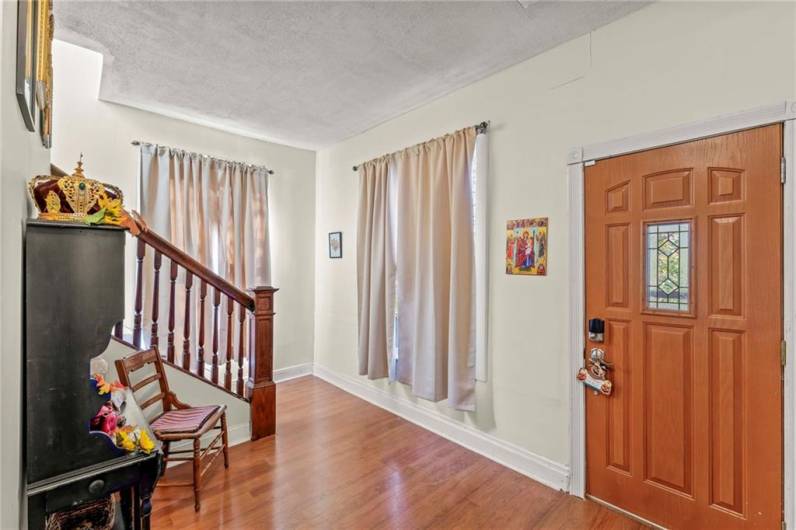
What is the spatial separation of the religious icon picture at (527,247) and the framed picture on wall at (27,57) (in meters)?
2.41

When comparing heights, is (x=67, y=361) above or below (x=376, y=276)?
below

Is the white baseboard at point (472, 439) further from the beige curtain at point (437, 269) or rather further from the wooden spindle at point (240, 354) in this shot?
the wooden spindle at point (240, 354)

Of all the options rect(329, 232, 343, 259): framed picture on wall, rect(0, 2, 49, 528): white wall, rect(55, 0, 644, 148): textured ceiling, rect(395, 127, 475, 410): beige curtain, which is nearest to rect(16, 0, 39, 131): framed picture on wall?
rect(0, 2, 49, 528): white wall

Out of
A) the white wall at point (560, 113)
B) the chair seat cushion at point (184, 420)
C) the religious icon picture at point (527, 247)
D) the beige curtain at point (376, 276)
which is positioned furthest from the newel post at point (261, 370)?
the religious icon picture at point (527, 247)

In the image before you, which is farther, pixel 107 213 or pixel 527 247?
pixel 527 247

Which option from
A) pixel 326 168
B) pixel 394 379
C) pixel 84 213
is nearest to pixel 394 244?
pixel 394 379

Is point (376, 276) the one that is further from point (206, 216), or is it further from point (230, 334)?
point (206, 216)

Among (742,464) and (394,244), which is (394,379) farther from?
A: (742,464)

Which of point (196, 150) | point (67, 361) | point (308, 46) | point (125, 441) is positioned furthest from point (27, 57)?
point (196, 150)

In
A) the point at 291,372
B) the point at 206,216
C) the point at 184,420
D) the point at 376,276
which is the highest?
the point at 206,216

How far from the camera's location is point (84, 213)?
1.20 meters

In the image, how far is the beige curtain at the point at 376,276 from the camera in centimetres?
346

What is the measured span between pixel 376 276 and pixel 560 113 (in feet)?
6.62

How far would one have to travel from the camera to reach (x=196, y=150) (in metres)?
3.74
